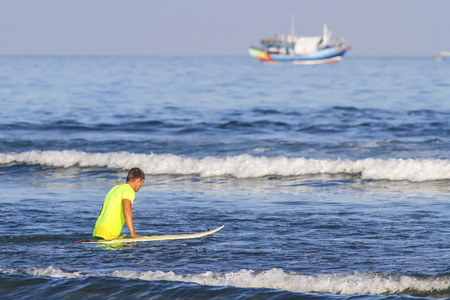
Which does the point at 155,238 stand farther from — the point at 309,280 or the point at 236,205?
the point at 236,205

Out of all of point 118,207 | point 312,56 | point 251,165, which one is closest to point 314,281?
point 118,207

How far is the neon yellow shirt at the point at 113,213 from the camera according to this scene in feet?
30.7

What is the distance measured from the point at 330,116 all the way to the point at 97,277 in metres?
25.7

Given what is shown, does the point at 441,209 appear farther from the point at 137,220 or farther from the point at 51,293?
the point at 51,293

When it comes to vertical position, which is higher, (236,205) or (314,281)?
(236,205)

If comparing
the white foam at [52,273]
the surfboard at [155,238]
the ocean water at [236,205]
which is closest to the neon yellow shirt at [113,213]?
the surfboard at [155,238]

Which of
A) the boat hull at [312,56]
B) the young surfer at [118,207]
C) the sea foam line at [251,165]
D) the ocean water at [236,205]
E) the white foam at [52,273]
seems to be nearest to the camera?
the ocean water at [236,205]

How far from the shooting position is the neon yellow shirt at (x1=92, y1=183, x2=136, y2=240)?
30.7 ft

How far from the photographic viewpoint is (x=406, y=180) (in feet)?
53.9

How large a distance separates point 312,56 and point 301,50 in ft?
17.1

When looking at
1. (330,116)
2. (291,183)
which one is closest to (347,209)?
(291,183)

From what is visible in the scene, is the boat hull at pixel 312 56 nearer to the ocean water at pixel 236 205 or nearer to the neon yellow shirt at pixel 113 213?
the ocean water at pixel 236 205

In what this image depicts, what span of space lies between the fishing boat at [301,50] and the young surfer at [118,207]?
13504 cm

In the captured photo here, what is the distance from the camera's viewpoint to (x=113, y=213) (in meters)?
9.43
